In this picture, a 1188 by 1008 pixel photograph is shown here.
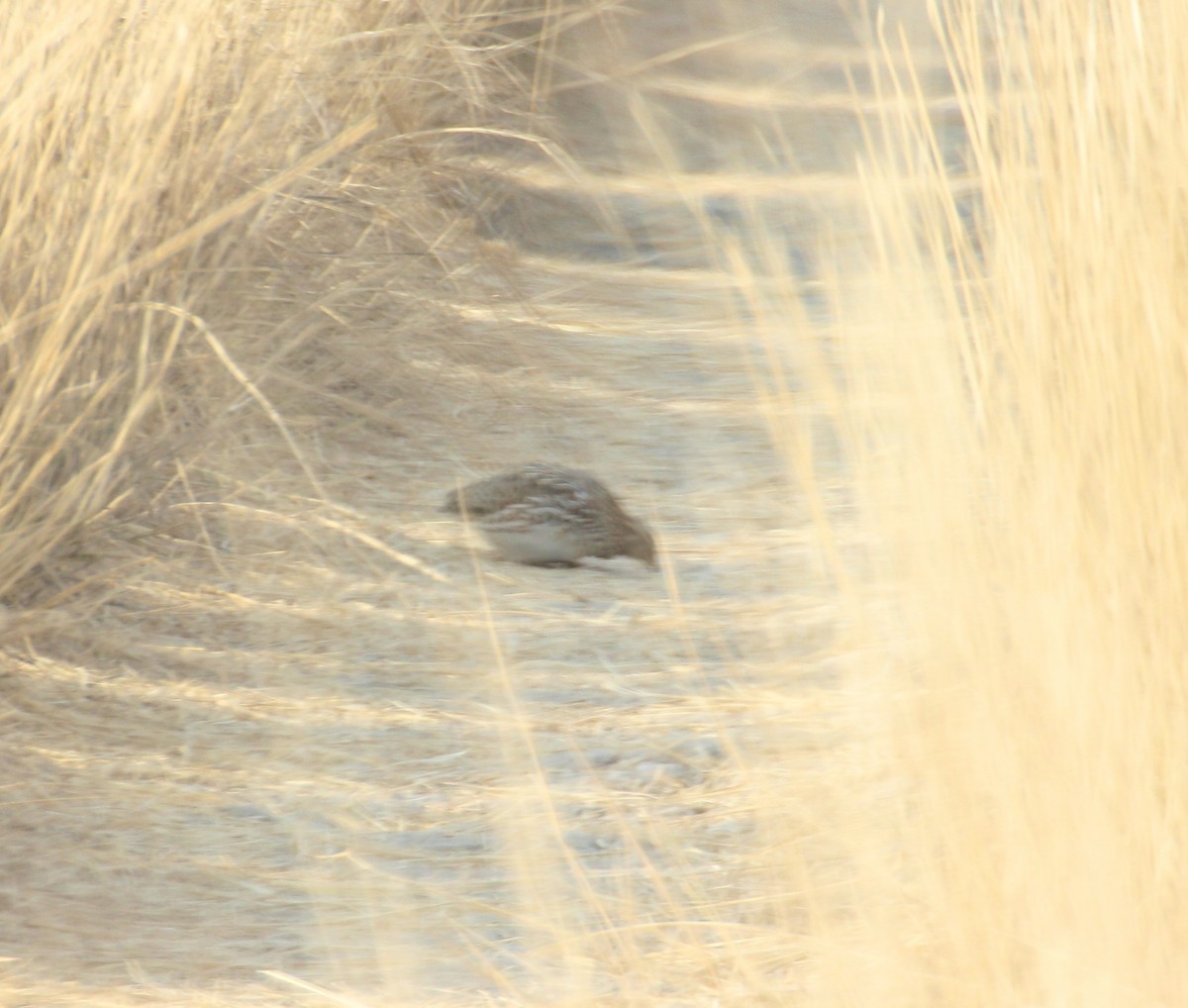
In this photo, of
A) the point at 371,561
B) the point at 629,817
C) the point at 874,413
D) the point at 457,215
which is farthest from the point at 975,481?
the point at 457,215

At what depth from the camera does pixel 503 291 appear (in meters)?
4.66

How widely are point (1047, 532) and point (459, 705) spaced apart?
1714 millimetres

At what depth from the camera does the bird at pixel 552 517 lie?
3400 mm

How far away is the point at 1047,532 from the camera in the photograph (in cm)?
146

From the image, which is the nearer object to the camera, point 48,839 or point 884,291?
point 884,291

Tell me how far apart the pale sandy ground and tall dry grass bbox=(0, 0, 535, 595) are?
0.92 ft

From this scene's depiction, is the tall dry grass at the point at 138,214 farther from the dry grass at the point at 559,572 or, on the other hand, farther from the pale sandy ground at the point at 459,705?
the pale sandy ground at the point at 459,705

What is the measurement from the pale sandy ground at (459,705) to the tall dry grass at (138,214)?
0.92 ft

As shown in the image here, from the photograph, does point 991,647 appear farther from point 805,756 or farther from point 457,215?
point 457,215

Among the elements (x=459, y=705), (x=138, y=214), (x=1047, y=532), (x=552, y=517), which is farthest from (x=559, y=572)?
(x=1047, y=532)

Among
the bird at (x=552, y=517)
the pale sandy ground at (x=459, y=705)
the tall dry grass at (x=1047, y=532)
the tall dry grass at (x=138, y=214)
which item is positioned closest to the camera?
the tall dry grass at (x=1047, y=532)

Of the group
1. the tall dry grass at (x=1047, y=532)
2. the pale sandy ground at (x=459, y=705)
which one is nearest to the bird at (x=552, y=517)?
the pale sandy ground at (x=459, y=705)

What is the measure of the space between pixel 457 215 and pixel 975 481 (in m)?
3.14

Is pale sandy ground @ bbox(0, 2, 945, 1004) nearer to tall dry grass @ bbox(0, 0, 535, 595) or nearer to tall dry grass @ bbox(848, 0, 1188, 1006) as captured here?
tall dry grass @ bbox(848, 0, 1188, 1006)
